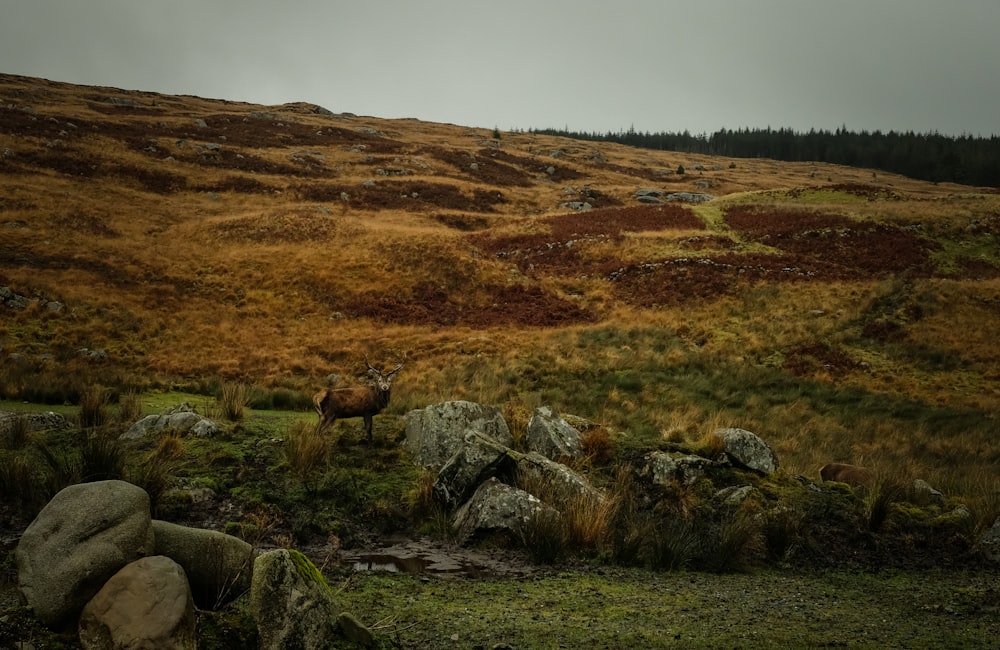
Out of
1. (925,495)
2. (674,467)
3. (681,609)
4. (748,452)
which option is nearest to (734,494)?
(674,467)

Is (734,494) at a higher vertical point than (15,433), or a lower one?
lower

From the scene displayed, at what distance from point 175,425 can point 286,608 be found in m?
8.55

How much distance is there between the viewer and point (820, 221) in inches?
1687

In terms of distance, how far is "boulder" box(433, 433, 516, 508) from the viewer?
966 cm

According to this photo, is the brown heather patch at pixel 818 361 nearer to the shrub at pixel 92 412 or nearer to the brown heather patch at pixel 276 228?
the shrub at pixel 92 412

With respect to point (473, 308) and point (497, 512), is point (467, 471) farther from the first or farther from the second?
point (473, 308)

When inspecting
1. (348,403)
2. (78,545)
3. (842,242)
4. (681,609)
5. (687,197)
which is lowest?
(681,609)

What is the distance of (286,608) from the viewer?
4758 mm

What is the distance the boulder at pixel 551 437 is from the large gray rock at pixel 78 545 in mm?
7571

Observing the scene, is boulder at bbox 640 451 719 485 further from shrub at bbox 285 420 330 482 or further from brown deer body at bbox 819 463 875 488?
shrub at bbox 285 420 330 482

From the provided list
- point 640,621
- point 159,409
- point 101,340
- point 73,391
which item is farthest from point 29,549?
point 101,340

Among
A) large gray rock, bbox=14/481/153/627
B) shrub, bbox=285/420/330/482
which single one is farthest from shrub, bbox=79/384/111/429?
large gray rock, bbox=14/481/153/627

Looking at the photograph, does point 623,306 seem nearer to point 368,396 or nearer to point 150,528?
point 368,396

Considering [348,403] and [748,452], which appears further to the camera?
[348,403]
